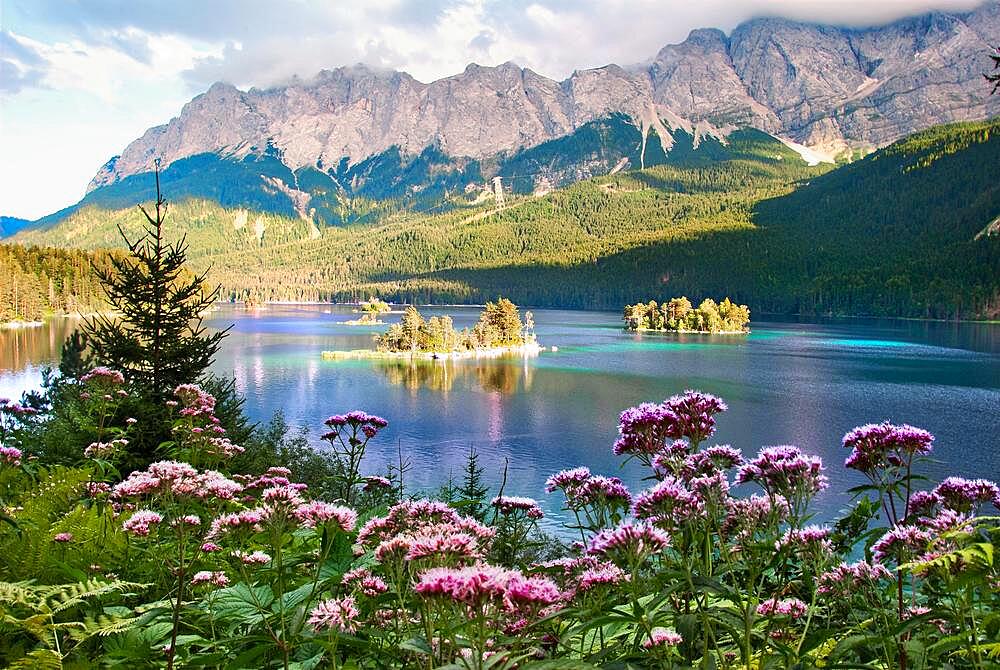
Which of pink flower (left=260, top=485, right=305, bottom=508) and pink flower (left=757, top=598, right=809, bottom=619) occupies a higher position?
pink flower (left=260, top=485, right=305, bottom=508)

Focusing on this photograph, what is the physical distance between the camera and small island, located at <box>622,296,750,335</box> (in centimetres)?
11381

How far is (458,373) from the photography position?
218ft

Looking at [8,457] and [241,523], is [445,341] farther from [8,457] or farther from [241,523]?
[241,523]

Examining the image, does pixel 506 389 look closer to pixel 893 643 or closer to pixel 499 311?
pixel 499 311

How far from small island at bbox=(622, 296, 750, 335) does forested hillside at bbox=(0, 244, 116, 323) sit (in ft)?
266

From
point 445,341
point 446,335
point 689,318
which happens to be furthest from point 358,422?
point 689,318

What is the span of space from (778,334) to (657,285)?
3494 inches

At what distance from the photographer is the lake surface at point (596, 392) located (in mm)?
34594

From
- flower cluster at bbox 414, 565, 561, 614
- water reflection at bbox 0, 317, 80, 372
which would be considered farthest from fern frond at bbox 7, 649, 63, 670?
water reflection at bbox 0, 317, 80, 372

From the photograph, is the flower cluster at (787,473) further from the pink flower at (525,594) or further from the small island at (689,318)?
the small island at (689,318)

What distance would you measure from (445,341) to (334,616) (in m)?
79.5

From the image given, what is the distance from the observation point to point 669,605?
324 cm

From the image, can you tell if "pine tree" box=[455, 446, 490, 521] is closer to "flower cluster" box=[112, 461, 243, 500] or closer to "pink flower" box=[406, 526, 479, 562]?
"flower cluster" box=[112, 461, 243, 500]

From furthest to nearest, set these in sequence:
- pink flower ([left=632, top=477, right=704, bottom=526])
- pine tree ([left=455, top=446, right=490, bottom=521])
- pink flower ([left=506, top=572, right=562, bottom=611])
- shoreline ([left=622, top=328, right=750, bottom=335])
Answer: shoreline ([left=622, top=328, right=750, bottom=335]) < pine tree ([left=455, top=446, right=490, bottom=521]) < pink flower ([left=632, top=477, right=704, bottom=526]) < pink flower ([left=506, top=572, right=562, bottom=611])
